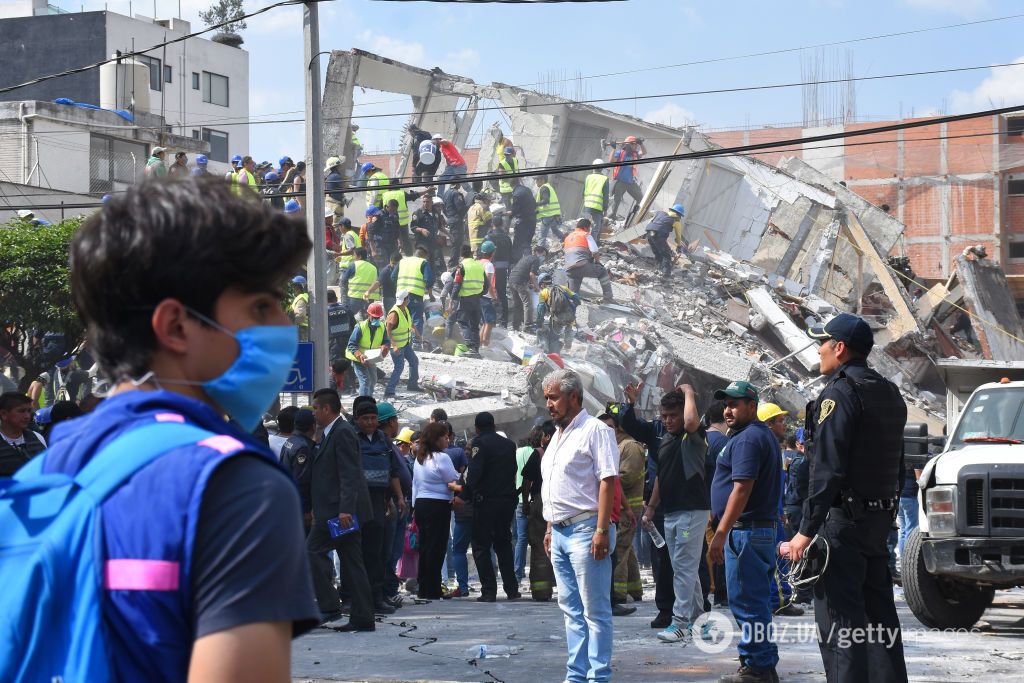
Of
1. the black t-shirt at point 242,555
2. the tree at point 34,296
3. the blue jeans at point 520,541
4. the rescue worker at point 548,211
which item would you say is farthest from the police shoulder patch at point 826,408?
the rescue worker at point 548,211

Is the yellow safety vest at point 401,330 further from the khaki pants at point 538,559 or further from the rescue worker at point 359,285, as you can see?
the khaki pants at point 538,559

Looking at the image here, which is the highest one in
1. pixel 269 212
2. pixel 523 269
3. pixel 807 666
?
pixel 523 269

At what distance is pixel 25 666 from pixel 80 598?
140 mm

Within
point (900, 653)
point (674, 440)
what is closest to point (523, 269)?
point (674, 440)

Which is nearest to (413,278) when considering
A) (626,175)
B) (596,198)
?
(596,198)

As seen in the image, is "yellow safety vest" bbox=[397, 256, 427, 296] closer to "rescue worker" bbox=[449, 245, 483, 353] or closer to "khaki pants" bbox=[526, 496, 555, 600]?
"rescue worker" bbox=[449, 245, 483, 353]

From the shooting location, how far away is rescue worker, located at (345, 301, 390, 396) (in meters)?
21.4

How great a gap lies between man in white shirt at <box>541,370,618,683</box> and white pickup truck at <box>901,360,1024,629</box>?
157 inches

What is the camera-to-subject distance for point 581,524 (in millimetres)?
6898

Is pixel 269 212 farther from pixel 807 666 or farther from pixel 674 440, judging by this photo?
pixel 674 440

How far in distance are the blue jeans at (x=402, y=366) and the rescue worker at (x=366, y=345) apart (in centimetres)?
37

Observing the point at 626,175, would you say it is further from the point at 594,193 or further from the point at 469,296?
the point at 469,296

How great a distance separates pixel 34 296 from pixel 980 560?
15351mm

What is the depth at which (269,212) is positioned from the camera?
1.88 m
